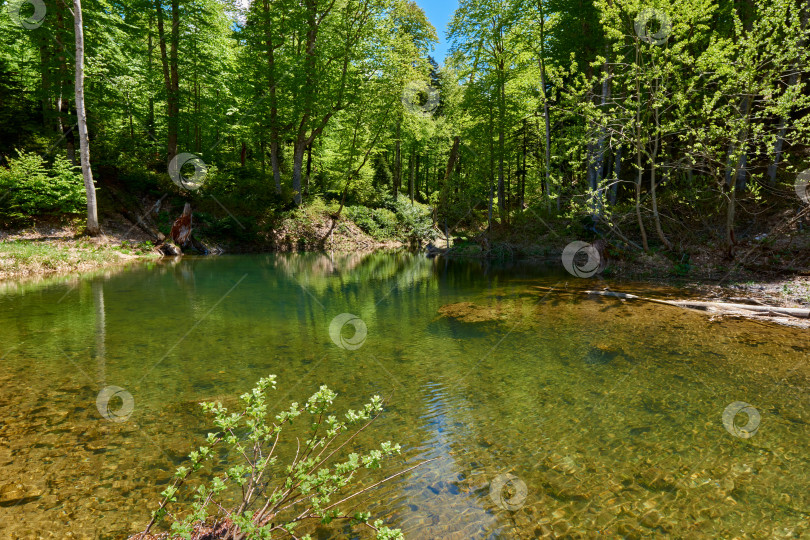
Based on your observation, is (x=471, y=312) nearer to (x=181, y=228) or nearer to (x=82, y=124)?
(x=82, y=124)

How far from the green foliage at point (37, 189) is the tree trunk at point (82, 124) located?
867 mm

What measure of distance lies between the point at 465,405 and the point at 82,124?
19699mm

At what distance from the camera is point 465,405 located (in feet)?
15.8

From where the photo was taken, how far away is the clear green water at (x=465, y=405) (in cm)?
300

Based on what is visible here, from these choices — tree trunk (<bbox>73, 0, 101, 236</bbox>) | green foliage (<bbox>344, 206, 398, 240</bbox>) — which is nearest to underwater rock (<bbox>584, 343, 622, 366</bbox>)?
tree trunk (<bbox>73, 0, 101, 236</bbox>)

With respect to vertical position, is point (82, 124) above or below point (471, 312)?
above

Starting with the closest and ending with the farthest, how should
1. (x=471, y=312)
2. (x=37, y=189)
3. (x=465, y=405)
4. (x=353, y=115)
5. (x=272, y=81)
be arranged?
(x=465, y=405), (x=471, y=312), (x=37, y=189), (x=272, y=81), (x=353, y=115)

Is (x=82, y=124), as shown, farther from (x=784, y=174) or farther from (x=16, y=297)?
(x=784, y=174)

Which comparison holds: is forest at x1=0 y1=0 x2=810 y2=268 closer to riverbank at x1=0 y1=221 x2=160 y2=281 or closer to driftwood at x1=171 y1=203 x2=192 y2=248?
riverbank at x1=0 y1=221 x2=160 y2=281

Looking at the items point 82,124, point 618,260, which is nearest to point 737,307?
point 618,260

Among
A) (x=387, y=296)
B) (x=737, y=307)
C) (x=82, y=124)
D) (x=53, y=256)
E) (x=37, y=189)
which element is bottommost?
(x=387, y=296)

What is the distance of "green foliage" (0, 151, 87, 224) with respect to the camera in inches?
642

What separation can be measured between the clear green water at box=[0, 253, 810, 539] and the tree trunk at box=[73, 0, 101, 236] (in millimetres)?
8733

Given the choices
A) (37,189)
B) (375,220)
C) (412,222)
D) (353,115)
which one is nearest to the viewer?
(37,189)
